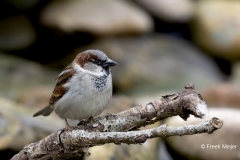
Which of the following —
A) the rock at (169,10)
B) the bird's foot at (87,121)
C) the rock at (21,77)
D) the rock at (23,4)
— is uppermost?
the bird's foot at (87,121)

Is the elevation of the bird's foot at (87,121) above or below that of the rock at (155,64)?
above

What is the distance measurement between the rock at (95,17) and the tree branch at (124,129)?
15.3ft

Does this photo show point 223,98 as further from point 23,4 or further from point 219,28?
point 23,4

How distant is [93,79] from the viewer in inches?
127

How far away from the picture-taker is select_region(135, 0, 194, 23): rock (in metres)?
8.69

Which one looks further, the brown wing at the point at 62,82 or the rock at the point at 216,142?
the rock at the point at 216,142

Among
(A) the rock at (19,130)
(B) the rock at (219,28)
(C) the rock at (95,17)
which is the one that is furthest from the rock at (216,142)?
(B) the rock at (219,28)

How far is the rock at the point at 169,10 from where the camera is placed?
8688mm

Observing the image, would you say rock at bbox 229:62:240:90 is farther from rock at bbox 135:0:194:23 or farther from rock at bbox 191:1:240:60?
rock at bbox 135:0:194:23

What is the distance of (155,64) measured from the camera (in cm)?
794

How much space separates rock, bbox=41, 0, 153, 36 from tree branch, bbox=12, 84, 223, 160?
184 inches

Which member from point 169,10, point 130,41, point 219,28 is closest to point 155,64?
point 130,41

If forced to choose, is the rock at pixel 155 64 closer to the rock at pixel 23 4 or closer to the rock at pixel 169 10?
the rock at pixel 169 10

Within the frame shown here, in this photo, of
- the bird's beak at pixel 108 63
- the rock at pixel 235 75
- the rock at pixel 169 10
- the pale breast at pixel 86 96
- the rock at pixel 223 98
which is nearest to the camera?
the pale breast at pixel 86 96
